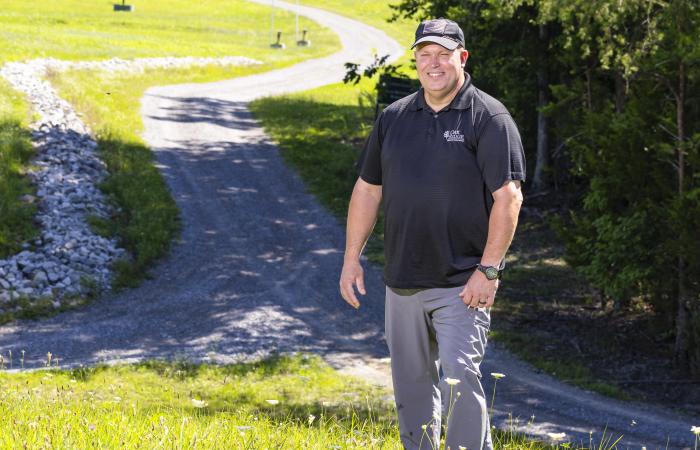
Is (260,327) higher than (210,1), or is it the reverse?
(210,1)

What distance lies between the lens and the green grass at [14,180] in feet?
55.9

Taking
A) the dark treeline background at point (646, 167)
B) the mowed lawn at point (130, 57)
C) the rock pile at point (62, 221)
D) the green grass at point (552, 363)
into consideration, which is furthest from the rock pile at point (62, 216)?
the dark treeline background at point (646, 167)

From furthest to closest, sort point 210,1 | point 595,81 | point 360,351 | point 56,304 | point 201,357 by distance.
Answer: point 210,1
point 595,81
point 56,304
point 360,351
point 201,357

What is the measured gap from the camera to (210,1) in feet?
270

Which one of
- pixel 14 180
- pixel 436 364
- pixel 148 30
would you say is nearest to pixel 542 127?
pixel 14 180

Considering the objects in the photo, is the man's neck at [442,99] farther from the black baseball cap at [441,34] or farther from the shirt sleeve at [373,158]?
the shirt sleeve at [373,158]

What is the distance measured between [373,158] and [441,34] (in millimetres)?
764

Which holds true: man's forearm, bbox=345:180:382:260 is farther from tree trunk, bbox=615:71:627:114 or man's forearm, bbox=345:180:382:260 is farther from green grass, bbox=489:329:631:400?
tree trunk, bbox=615:71:627:114

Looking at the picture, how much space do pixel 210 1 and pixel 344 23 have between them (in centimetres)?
1437

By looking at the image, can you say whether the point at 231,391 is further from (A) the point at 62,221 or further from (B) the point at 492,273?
(A) the point at 62,221

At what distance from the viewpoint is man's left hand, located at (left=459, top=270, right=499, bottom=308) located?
180 inches

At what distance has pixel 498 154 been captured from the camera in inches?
177

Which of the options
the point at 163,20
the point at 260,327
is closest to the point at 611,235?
the point at 260,327

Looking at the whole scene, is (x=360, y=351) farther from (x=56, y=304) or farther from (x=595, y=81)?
(x=595, y=81)
